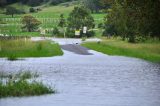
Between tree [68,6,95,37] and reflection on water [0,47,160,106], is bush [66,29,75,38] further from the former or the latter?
reflection on water [0,47,160,106]

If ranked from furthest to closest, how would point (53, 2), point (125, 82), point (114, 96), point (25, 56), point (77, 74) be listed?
point (25, 56) < point (77, 74) < point (125, 82) < point (114, 96) < point (53, 2)

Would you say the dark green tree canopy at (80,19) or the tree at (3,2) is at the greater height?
the tree at (3,2)

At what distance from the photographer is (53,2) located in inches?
402

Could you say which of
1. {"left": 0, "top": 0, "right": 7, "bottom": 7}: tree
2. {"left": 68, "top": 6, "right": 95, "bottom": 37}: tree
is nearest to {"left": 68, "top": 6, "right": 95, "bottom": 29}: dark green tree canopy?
{"left": 68, "top": 6, "right": 95, "bottom": 37}: tree

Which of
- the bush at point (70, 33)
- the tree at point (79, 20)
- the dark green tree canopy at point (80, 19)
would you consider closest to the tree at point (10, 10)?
the bush at point (70, 33)

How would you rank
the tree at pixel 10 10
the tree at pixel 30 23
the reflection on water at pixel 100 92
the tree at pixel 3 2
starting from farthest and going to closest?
the tree at pixel 30 23 < the reflection on water at pixel 100 92 < the tree at pixel 10 10 < the tree at pixel 3 2

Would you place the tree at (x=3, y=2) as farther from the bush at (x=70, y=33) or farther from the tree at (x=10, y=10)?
the bush at (x=70, y=33)

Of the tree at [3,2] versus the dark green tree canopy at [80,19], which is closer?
the tree at [3,2]

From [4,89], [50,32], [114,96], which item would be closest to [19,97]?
[4,89]

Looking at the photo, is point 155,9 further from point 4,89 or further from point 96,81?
point 4,89

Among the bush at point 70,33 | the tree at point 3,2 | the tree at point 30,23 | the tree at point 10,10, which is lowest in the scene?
the bush at point 70,33

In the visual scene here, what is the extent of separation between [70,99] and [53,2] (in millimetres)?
11344

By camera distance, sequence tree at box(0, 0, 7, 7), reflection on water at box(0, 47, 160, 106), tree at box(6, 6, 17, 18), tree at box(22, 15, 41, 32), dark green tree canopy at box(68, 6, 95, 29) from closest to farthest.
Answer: tree at box(0, 0, 7, 7) → tree at box(6, 6, 17, 18) → reflection on water at box(0, 47, 160, 106) → dark green tree canopy at box(68, 6, 95, 29) → tree at box(22, 15, 41, 32)

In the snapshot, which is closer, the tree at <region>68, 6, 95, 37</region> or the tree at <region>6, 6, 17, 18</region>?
the tree at <region>6, 6, 17, 18</region>
